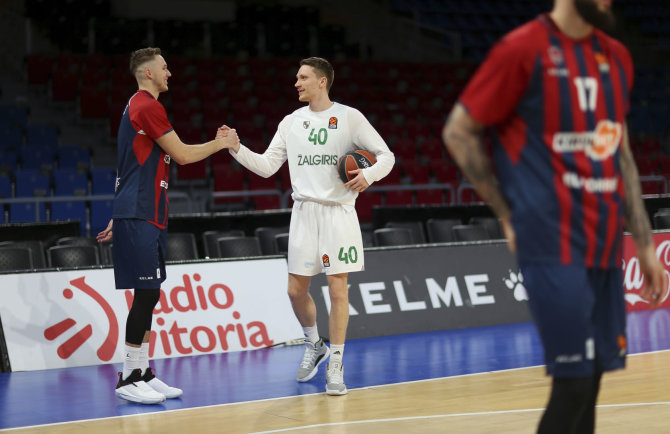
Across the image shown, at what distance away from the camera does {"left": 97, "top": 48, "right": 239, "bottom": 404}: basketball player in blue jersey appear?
17.3 feet

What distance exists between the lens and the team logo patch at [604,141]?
2.61m

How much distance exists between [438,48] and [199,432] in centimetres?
1838

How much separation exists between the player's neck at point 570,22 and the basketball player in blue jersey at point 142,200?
10.0 ft

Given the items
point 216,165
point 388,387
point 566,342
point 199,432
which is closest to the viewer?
point 566,342

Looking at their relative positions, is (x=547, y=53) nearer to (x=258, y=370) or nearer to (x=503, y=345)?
(x=258, y=370)

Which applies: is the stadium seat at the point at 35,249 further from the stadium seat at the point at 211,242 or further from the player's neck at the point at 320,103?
the player's neck at the point at 320,103

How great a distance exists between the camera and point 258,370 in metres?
6.44

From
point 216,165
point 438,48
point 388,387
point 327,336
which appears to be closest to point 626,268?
point 327,336

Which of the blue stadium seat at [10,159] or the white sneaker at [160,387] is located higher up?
the blue stadium seat at [10,159]

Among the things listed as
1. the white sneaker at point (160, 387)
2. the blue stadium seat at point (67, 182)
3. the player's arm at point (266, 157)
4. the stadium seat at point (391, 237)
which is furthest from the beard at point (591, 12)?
the blue stadium seat at point (67, 182)

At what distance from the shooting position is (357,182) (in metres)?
5.43

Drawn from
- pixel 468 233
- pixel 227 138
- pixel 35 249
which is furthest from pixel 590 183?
pixel 468 233

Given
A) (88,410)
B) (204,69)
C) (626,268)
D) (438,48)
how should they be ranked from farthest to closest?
1. (438,48)
2. (204,69)
3. (626,268)
4. (88,410)

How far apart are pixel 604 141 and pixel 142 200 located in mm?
3261
